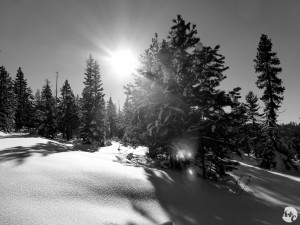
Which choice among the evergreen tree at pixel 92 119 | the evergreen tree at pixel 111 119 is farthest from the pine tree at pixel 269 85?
the evergreen tree at pixel 111 119

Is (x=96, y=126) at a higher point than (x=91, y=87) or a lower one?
lower

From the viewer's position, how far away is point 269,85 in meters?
25.3

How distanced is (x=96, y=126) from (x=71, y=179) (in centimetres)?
2794

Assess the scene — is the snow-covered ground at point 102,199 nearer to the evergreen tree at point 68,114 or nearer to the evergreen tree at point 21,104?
the evergreen tree at point 68,114

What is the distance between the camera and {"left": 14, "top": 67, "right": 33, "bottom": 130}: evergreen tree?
173 feet

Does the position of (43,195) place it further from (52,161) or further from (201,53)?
(201,53)

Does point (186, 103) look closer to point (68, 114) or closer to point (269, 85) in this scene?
point (269, 85)

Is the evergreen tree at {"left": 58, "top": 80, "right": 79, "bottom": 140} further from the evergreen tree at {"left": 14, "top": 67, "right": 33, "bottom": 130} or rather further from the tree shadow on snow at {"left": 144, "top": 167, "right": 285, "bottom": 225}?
the tree shadow on snow at {"left": 144, "top": 167, "right": 285, "bottom": 225}

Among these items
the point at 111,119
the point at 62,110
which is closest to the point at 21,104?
the point at 62,110

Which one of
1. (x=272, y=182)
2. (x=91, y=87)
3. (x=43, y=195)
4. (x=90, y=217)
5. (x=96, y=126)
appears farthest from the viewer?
(x=91, y=87)

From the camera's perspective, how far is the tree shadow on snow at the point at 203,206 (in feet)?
19.2

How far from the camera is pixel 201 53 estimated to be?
11.0 meters

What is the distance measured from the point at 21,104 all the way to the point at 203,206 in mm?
57375

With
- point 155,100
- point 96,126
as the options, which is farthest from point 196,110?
point 96,126
